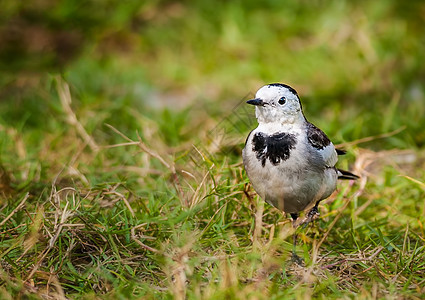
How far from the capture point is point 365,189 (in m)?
4.38

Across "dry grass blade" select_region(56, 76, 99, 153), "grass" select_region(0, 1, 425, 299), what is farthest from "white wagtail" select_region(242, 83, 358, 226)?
"dry grass blade" select_region(56, 76, 99, 153)

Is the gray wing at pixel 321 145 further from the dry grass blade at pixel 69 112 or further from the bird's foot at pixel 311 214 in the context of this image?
the dry grass blade at pixel 69 112

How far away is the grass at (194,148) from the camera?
3240 mm

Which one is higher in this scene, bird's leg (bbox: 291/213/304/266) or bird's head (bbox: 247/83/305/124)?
bird's head (bbox: 247/83/305/124)

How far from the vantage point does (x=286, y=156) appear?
3.31m

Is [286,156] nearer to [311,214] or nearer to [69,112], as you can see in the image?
[311,214]

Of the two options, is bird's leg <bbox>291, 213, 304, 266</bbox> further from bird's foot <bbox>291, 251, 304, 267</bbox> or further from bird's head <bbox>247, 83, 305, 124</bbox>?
bird's head <bbox>247, 83, 305, 124</bbox>

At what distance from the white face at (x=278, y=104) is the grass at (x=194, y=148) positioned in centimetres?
50

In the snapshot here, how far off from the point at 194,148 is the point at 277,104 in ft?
2.42

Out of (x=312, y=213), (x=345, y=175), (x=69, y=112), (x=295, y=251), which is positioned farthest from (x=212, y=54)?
(x=295, y=251)

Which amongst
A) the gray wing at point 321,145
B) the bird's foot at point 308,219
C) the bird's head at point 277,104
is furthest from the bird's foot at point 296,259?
the bird's head at point 277,104

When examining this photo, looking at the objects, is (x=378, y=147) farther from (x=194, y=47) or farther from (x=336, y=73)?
(x=194, y=47)

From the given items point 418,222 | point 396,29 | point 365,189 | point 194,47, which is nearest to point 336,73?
point 396,29

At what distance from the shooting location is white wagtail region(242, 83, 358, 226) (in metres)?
3.30
